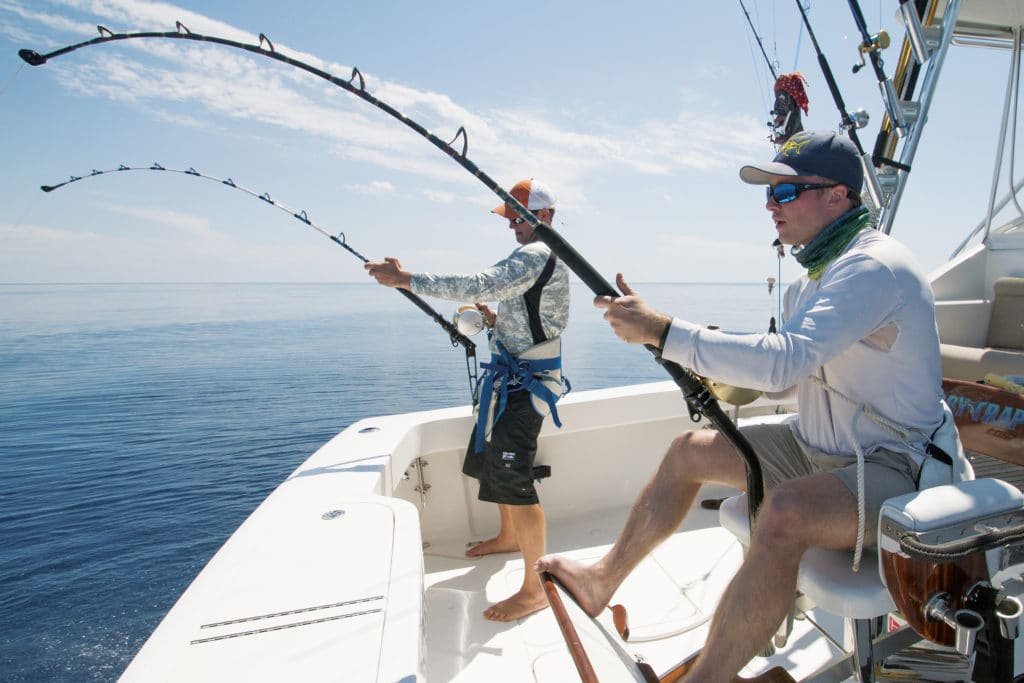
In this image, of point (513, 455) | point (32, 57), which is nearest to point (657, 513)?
point (513, 455)

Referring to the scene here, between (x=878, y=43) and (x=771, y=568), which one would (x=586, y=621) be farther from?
(x=878, y=43)

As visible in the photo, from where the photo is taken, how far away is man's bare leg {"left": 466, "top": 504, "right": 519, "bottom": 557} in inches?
99.5

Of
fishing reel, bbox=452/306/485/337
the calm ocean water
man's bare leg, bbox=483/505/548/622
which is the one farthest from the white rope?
the calm ocean water

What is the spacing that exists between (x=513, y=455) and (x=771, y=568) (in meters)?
1.16

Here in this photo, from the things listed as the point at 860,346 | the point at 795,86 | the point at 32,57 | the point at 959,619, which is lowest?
the point at 959,619

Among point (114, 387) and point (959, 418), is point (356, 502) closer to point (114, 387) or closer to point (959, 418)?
point (959, 418)

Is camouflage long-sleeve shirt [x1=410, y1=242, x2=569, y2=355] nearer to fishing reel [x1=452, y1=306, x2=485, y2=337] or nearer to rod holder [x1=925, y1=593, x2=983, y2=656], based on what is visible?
fishing reel [x1=452, y1=306, x2=485, y2=337]

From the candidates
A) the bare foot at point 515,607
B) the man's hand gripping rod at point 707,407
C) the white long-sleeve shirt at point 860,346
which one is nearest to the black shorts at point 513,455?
the bare foot at point 515,607

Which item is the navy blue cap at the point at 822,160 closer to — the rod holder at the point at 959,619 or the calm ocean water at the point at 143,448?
the rod holder at the point at 959,619

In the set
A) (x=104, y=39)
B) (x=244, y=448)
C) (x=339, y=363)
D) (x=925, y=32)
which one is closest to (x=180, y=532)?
(x=244, y=448)

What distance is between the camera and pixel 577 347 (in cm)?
1848

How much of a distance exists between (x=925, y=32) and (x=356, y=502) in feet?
11.1

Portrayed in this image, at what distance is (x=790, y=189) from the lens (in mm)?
1375

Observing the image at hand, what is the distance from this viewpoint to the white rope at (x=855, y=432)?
3.76 feet
